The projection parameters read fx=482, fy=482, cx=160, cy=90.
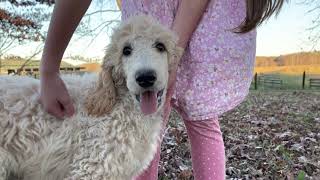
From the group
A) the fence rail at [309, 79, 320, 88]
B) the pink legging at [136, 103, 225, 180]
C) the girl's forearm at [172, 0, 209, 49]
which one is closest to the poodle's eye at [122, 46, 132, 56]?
the girl's forearm at [172, 0, 209, 49]

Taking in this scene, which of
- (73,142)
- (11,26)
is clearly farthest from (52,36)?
(11,26)

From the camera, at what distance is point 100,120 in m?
2.60

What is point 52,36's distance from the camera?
246cm

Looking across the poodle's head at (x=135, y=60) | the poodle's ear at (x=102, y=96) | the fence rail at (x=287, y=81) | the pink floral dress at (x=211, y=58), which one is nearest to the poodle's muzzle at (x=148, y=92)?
the poodle's head at (x=135, y=60)

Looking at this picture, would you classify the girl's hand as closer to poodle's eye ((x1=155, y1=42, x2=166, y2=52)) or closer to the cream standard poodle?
the cream standard poodle

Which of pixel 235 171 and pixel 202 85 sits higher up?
pixel 202 85

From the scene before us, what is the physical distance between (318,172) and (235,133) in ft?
8.49

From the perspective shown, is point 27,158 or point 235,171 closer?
point 27,158

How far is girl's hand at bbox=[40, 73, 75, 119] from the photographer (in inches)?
99.3

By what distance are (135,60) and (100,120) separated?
1.31 ft

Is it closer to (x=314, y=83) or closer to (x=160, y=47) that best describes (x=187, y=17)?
(x=160, y=47)

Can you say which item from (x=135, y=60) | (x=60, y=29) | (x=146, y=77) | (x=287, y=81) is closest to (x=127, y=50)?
(x=135, y=60)

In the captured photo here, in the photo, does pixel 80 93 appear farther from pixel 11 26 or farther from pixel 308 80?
pixel 308 80

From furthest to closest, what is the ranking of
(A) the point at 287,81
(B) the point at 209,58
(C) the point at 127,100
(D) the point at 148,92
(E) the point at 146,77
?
(A) the point at 287,81
(B) the point at 209,58
(C) the point at 127,100
(D) the point at 148,92
(E) the point at 146,77
